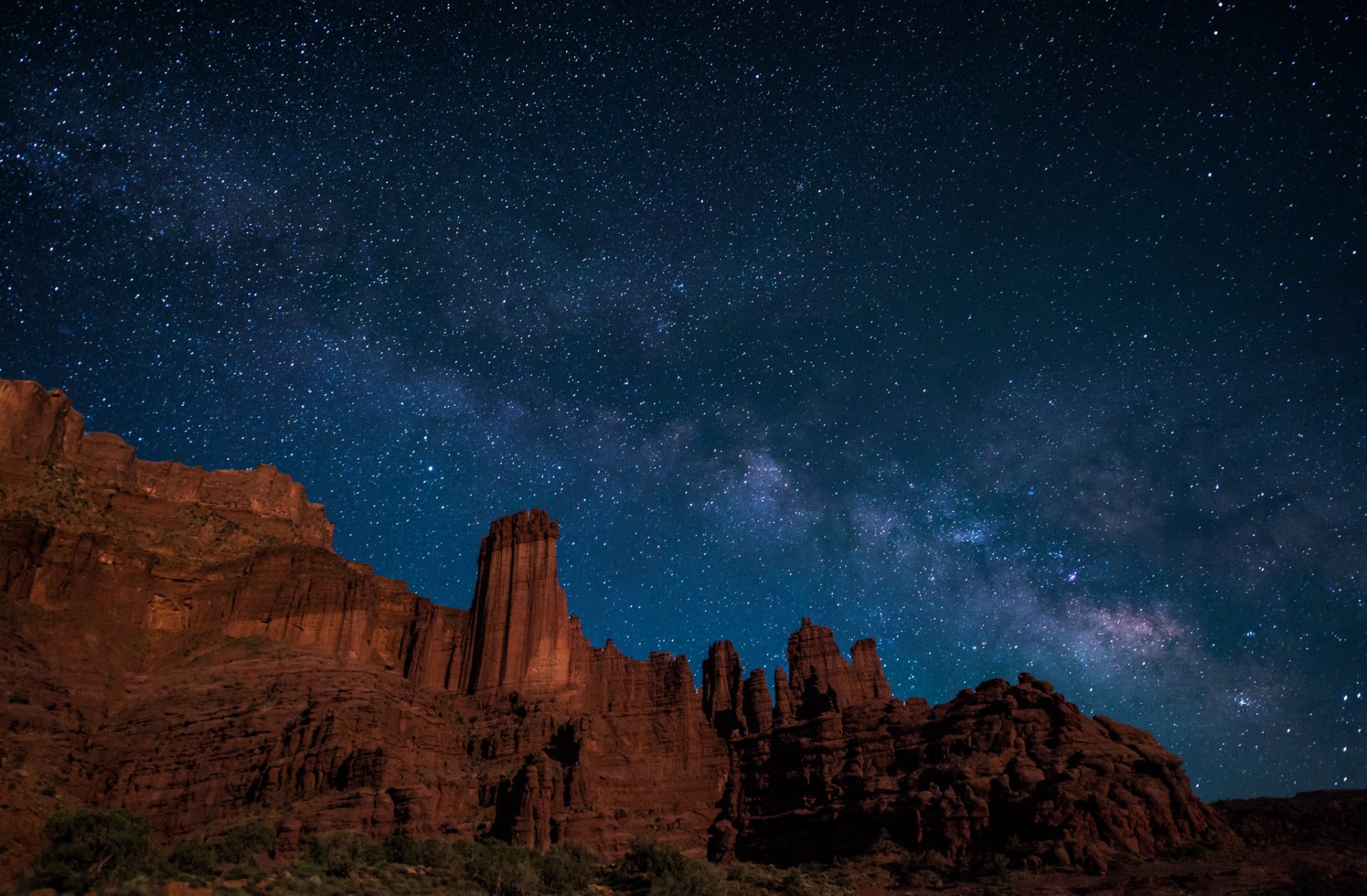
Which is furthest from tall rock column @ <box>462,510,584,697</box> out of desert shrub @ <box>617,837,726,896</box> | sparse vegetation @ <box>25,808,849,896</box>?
desert shrub @ <box>617,837,726,896</box>

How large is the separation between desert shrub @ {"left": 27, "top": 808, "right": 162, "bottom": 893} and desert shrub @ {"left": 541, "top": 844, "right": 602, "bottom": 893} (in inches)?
805

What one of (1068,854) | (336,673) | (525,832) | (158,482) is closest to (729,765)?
(525,832)

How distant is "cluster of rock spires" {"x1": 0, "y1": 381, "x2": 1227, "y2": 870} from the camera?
53438 millimetres

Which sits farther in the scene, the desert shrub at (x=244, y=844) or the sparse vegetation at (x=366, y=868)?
the desert shrub at (x=244, y=844)

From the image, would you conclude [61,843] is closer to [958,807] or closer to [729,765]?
[958,807]

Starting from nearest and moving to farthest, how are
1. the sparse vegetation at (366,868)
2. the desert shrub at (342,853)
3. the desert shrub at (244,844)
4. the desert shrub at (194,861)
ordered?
the sparse vegetation at (366,868), the desert shrub at (194,861), the desert shrub at (342,853), the desert shrub at (244,844)

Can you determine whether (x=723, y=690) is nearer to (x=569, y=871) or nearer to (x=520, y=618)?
(x=520, y=618)

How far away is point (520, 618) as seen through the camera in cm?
8794

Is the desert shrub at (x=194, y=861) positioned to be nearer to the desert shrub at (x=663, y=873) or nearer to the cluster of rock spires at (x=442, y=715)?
the cluster of rock spires at (x=442, y=715)

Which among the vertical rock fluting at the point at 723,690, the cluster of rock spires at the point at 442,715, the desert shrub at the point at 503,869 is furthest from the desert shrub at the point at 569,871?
the vertical rock fluting at the point at 723,690

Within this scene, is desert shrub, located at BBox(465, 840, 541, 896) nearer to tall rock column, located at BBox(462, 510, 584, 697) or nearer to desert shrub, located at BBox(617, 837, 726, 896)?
desert shrub, located at BBox(617, 837, 726, 896)

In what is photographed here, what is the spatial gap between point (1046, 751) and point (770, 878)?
2094cm

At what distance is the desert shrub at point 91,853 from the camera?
2492 cm

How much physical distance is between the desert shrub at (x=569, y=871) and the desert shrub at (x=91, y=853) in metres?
20.5
